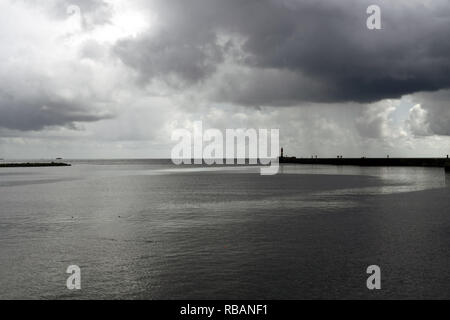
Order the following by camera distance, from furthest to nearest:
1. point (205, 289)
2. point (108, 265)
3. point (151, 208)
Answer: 1. point (151, 208)
2. point (108, 265)
3. point (205, 289)

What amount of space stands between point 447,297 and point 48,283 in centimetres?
1287

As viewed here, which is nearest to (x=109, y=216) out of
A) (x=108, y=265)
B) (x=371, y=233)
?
(x=108, y=265)

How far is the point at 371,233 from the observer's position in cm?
2208

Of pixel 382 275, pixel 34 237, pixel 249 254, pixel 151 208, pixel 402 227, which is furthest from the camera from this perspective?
pixel 151 208

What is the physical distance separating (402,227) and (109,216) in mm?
20140

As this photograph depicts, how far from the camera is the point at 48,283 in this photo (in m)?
13.4

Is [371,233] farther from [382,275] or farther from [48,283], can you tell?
[48,283]

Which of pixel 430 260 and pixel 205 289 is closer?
pixel 205 289
